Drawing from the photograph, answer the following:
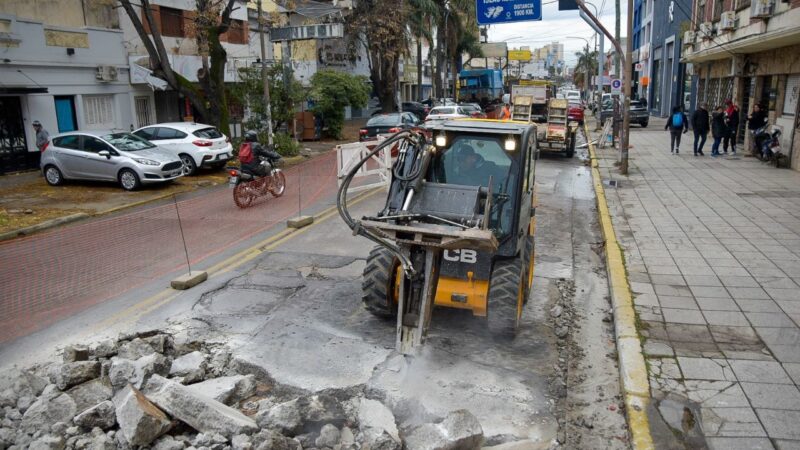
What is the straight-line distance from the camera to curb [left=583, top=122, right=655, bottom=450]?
502 cm

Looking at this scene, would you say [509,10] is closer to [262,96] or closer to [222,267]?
[262,96]

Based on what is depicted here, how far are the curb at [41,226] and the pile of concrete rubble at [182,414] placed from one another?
7576 millimetres

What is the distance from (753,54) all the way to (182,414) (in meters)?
24.0

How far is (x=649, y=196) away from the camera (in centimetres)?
1480

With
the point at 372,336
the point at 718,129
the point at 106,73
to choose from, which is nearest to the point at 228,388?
the point at 372,336

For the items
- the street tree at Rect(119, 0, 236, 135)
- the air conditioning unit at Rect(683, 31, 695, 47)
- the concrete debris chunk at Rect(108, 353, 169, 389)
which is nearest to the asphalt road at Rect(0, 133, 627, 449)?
the concrete debris chunk at Rect(108, 353, 169, 389)

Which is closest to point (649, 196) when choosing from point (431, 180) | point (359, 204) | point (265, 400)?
point (359, 204)

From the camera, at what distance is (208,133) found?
19500 millimetres

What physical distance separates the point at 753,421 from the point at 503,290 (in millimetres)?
2410

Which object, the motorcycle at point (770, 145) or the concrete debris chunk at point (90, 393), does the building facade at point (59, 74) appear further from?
the motorcycle at point (770, 145)

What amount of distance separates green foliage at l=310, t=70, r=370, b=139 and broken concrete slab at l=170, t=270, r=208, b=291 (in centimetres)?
2124

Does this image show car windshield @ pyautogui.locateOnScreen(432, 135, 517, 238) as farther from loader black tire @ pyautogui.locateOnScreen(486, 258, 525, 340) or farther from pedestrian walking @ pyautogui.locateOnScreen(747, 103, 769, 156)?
pedestrian walking @ pyautogui.locateOnScreen(747, 103, 769, 156)

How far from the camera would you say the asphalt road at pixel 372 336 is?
5457mm

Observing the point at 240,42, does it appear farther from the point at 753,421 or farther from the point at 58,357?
the point at 753,421
